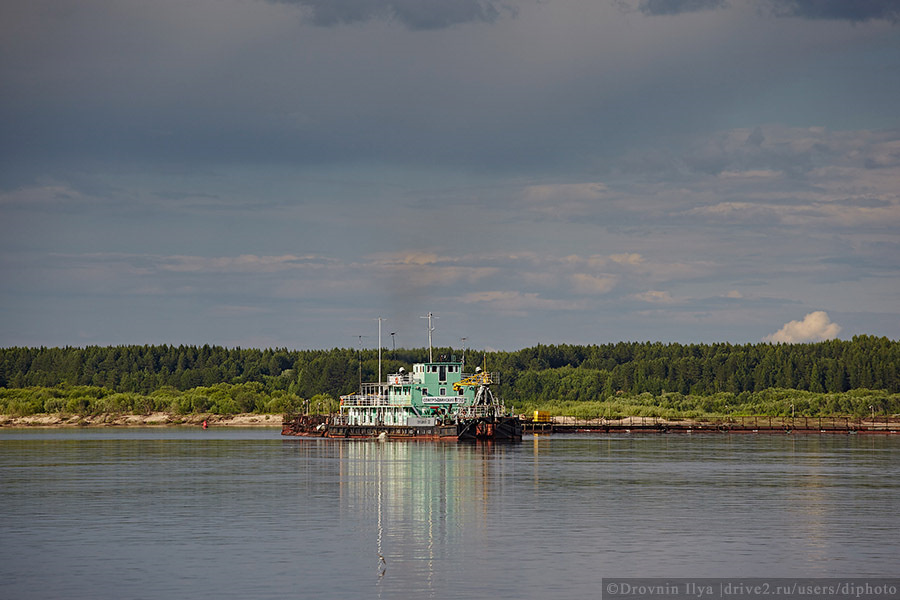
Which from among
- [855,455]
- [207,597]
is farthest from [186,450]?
[207,597]

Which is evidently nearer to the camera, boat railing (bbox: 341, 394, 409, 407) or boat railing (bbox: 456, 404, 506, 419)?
boat railing (bbox: 456, 404, 506, 419)

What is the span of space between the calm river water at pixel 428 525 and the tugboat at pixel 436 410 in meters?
36.6

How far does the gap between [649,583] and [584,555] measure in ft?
21.9

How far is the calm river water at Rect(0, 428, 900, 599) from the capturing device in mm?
44125

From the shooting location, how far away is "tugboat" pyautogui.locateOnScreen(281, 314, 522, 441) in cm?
14912

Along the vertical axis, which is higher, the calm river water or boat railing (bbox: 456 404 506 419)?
boat railing (bbox: 456 404 506 419)

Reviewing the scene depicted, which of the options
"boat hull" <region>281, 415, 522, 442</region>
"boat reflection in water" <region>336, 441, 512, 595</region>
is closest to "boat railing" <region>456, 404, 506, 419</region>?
"boat hull" <region>281, 415, 522, 442</region>

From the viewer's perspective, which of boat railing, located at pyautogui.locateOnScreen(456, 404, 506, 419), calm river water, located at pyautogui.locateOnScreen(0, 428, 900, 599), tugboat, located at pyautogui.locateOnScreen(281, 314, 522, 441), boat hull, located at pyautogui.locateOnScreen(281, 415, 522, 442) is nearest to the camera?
calm river water, located at pyautogui.locateOnScreen(0, 428, 900, 599)

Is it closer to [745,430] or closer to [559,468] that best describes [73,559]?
[559,468]

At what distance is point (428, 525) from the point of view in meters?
59.7

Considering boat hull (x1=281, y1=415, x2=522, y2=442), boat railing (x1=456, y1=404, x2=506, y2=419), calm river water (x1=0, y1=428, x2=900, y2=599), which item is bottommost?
calm river water (x1=0, y1=428, x2=900, y2=599)

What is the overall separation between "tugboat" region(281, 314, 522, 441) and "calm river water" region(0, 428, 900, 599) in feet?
120

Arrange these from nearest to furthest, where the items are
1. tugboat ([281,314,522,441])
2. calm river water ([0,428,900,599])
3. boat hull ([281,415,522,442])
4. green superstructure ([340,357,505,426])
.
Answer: calm river water ([0,428,900,599])
boat hull ([281,415,522,442])
tugboat ([281,314,522,441])
green superstructure ([340,357,505,426])

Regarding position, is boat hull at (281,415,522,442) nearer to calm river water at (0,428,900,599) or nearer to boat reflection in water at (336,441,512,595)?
boat reflection in water at (336,441,512,595)
